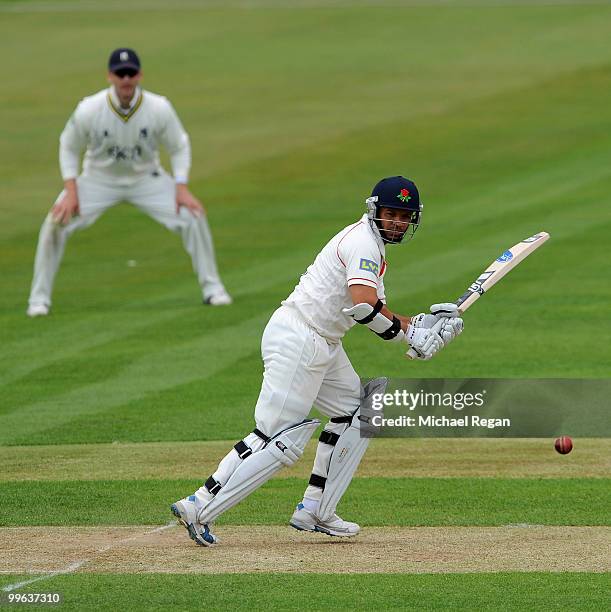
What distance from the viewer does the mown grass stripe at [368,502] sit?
348 inches

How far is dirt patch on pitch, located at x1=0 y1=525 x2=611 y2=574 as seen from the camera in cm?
770

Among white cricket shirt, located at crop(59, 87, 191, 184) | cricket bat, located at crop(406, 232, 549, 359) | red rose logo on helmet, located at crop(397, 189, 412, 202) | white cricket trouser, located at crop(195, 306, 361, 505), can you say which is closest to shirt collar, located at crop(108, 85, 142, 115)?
white cricket shirt, located at crop(59, 87, 191, 184)

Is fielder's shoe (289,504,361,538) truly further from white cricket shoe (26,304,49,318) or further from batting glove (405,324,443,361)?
white cricket shoe (26,304,49,318)

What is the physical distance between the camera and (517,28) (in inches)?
1309

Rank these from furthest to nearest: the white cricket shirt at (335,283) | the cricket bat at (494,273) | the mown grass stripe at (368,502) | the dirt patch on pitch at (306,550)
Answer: the mown grass stripe at (368,502), the cricket bat at (494,273), the white cricket shirt at (335,283), the dirt patch on pitch at (306,550)

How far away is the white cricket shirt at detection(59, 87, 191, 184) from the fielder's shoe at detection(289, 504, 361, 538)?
723 centimetres

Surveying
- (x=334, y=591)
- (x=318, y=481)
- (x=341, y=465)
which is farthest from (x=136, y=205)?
(x=334, y=591)

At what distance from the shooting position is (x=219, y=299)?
1585 cm

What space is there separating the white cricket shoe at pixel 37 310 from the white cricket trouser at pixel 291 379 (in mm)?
7630

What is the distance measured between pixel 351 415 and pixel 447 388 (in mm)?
2447

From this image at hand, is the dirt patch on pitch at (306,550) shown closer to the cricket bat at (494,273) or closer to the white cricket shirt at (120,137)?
the cricket bat at (494,273)

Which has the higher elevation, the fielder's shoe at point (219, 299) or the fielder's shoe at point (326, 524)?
the fielder's shoe at point (219, 299)

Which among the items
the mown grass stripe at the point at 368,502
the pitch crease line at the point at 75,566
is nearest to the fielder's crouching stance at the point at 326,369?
the pitch crease line at the point at 75,566

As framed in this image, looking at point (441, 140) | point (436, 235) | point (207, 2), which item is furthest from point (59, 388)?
point (207, 2)
